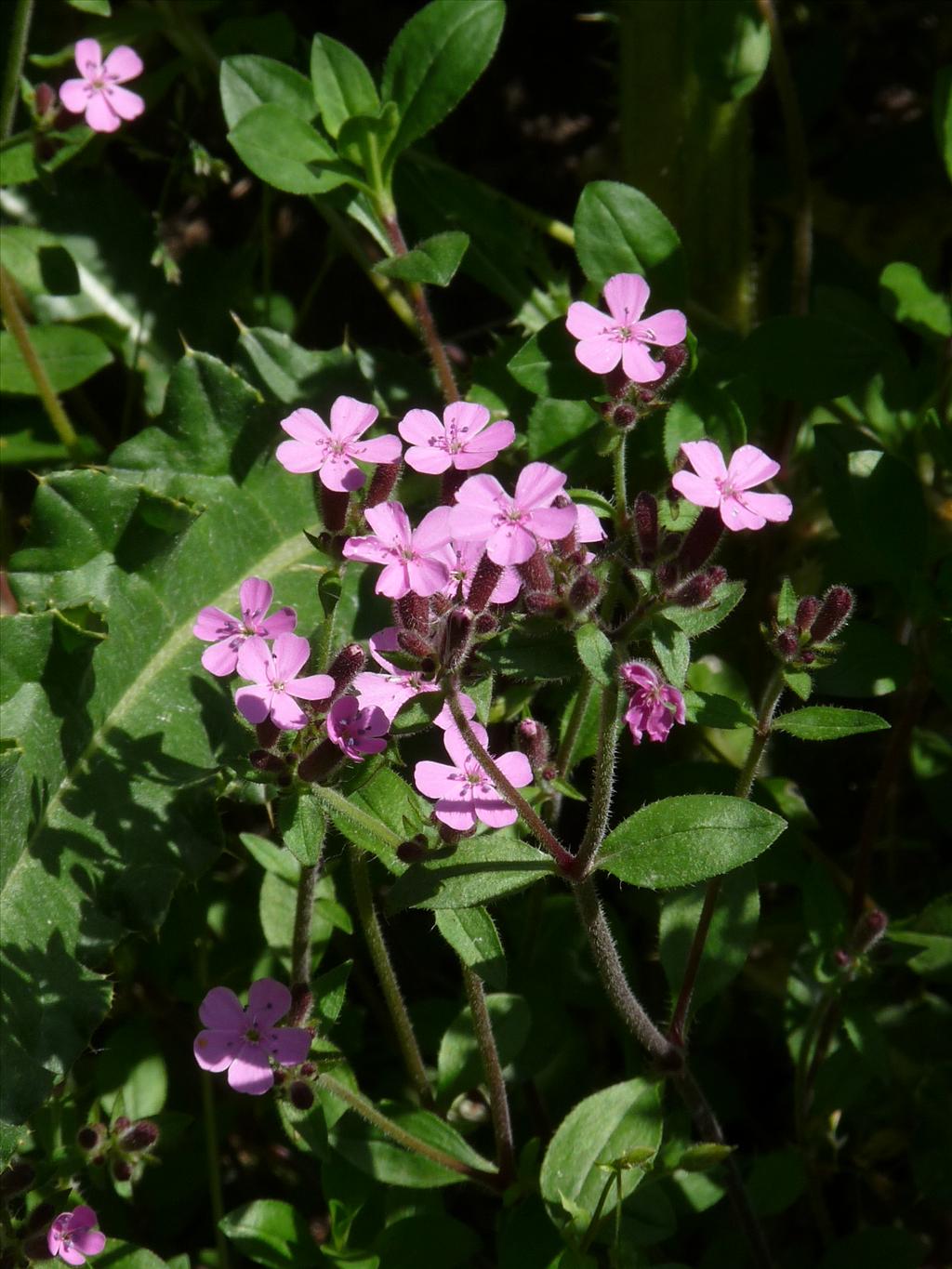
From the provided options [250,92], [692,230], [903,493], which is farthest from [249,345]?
[903,493]

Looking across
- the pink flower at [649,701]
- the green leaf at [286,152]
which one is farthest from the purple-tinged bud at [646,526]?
the green leaf at [286,152]

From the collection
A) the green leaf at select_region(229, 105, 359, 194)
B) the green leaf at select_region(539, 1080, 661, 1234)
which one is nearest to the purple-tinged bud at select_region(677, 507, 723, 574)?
the green leaf at select_region(539, 1080, 661, 1234)

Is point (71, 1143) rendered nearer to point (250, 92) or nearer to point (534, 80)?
point (250, 92)

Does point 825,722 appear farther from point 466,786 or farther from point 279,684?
point 279,684

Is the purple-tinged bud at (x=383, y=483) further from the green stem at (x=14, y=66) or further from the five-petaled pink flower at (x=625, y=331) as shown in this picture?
the green stem at (x=14, y=66)

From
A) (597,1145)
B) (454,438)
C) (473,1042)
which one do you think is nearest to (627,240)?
(454,438)

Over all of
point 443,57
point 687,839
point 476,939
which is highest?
point 443,57
